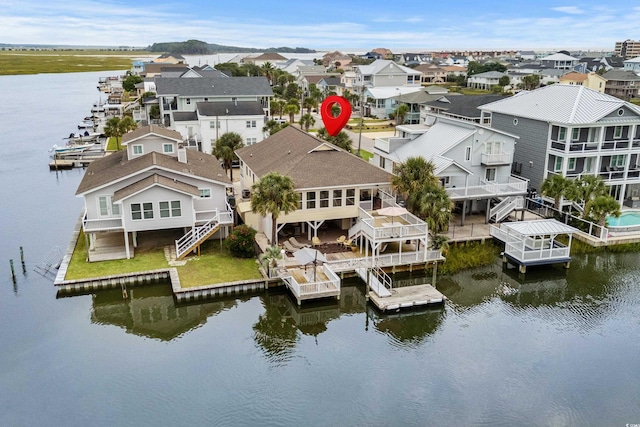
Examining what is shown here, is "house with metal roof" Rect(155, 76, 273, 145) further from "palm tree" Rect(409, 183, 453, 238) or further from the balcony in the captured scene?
"palm tree" Rect(409, 183, 453, 238)

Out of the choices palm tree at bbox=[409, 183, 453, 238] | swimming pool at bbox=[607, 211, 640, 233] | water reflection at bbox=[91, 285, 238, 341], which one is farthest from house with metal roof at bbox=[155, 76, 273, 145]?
swimming pool at bbox=[607, 211, 640, 233]

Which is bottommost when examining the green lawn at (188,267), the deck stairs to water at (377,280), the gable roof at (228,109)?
the deck stairs to water at (377,280)

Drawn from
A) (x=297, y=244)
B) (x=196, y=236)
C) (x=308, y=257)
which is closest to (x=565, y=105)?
(x=297, y=244)

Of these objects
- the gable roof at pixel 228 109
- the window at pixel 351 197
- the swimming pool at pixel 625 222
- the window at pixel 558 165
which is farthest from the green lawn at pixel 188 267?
the gable roof at pixel 228 109

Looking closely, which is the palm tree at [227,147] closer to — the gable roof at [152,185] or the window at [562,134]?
the gable roof at [152,185]

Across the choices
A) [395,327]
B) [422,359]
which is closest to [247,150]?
[395,327]

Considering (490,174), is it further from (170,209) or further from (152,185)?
(152,185)
